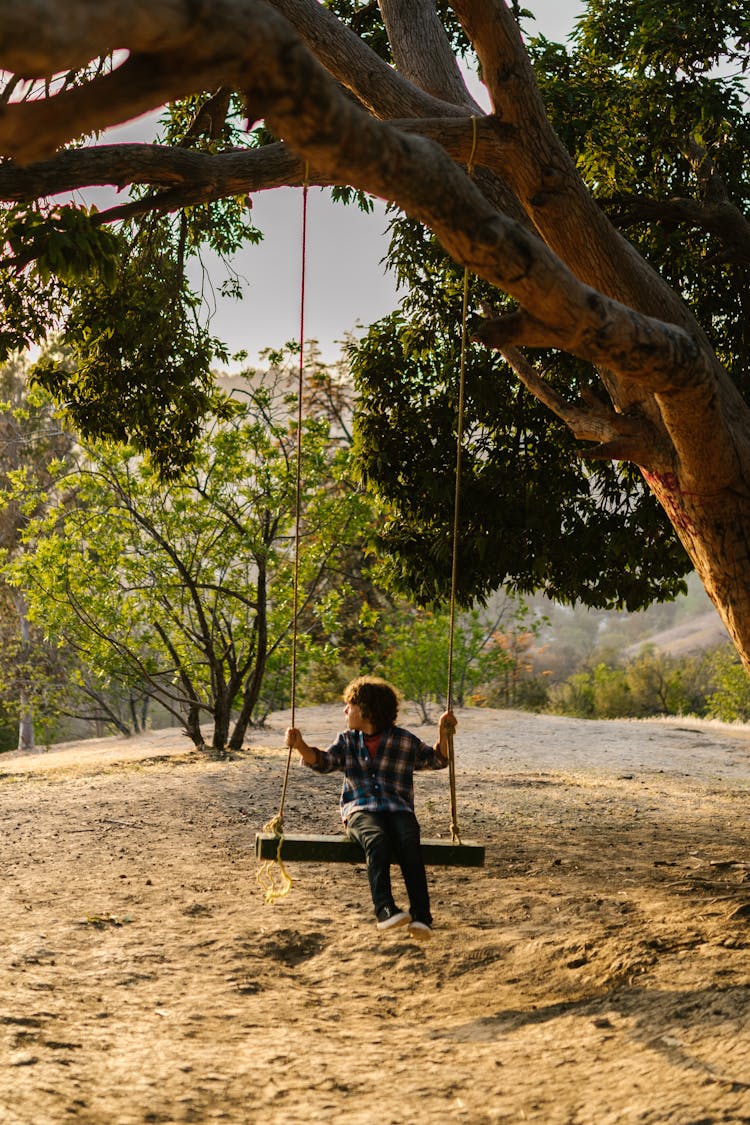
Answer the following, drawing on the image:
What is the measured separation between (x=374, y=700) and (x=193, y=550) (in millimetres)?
8708

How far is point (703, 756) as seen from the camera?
1716cm

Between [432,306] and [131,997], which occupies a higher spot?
[432,306]

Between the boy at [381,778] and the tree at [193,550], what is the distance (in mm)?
8006

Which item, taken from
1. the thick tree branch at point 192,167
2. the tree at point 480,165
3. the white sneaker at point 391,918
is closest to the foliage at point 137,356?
the tree at point 480,165

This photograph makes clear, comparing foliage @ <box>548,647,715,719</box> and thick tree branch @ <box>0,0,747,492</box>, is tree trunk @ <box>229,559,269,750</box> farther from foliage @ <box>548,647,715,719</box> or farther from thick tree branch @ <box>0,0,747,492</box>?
foliage @ <box>548,647,715,719</box>

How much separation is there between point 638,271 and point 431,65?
7.30 feet

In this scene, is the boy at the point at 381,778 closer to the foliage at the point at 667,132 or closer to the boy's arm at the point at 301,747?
the boy's arm at the point at 301,747

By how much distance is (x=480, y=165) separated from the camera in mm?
5793

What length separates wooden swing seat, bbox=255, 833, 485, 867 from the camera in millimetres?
5238

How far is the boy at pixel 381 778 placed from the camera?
16.8ft

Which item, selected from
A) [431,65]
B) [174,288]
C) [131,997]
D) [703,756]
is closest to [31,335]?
[174,288]

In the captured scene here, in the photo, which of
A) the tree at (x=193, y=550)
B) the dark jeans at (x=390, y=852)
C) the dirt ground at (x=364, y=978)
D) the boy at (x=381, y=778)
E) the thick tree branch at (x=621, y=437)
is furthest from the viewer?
Result: the tree at (x=193, y=550)

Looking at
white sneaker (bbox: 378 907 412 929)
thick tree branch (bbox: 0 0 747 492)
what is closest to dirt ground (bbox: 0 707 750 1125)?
white sneaker (bbox: 378 907 412 929)

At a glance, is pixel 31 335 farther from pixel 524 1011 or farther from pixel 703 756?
pixel 703 756
